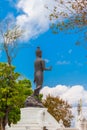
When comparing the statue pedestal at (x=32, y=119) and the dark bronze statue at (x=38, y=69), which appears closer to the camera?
the statue pedestal at (x=32, y=119)

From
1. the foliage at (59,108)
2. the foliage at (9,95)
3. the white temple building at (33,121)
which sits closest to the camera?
the white temple building at (33,121)

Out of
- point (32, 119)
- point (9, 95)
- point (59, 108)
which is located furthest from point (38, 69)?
point (59, 108)

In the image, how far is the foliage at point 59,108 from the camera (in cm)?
6229

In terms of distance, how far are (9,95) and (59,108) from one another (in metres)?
22.8

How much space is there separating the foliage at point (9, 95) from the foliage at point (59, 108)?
19.1 metres

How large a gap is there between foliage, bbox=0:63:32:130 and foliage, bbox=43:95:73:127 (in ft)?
62.6

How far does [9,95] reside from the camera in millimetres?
41812

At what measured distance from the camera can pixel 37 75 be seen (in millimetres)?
37969

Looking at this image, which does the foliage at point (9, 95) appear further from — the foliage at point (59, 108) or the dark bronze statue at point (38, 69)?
the foliage at point (59, 108)

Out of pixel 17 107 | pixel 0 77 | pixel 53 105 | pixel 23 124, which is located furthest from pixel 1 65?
pixel 53 105

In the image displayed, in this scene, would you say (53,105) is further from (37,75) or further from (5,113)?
(37,75)

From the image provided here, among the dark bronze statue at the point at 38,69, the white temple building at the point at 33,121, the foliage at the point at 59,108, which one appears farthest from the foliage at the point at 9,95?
the foliage at the point at 59,108

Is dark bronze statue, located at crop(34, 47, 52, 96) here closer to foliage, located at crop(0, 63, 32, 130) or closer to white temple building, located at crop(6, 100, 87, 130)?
white temple building, located at crop(6, 100, 87, 130)

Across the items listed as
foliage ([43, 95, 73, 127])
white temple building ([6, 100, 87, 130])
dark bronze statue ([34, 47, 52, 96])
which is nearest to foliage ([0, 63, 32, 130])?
white temple building ([6, 100, 87, 130])
